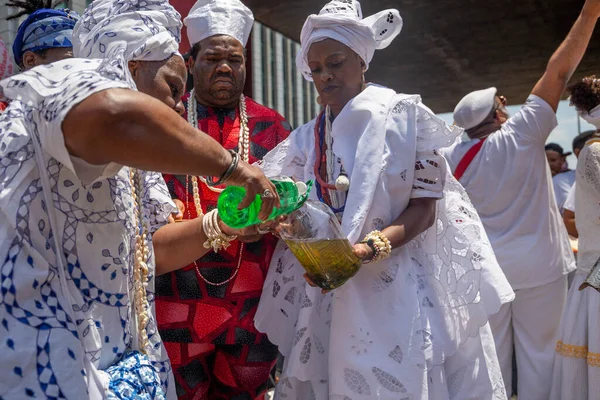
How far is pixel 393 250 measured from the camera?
2275 millimetres

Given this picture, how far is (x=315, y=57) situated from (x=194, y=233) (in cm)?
86

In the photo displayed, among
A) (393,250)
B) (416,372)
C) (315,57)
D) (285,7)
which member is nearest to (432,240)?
(393,250)

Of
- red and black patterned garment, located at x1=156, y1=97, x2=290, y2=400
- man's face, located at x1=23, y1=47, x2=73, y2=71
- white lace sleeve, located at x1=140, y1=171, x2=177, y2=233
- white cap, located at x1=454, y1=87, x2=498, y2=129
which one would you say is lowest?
red and black patterned garment, located at x1=156, y1=97, x2=290, y2=400

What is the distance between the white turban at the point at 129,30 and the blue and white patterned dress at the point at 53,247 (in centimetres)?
19

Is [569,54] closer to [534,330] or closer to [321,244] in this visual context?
Result: [534,330]

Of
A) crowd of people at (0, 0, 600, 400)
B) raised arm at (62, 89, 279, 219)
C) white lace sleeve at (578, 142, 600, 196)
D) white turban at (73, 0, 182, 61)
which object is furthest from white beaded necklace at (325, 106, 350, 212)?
white lace sleeve at (578, 142, 600, 196)

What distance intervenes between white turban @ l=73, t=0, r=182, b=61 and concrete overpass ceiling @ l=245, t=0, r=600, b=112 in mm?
4621

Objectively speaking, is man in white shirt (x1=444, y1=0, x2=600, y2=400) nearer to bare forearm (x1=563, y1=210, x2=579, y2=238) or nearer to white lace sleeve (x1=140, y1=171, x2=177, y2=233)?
bare forearm (x1=563, y1=210, x2=579, y2=238)

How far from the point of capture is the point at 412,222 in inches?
87.4

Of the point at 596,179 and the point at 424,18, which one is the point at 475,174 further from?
the point at 424,18

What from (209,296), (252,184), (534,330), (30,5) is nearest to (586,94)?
(534,330)

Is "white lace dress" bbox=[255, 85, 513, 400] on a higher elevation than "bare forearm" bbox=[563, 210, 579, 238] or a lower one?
higher

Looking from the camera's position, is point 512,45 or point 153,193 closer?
point 153,193

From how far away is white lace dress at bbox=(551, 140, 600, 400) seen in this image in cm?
348
